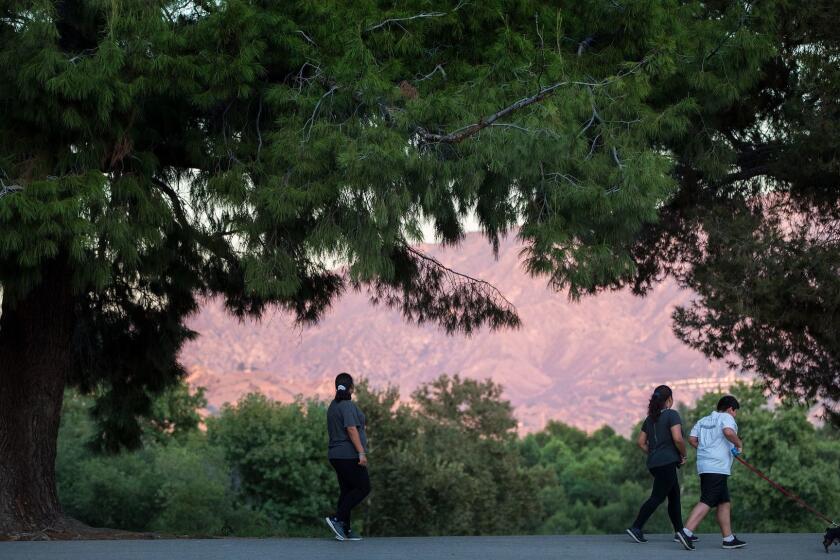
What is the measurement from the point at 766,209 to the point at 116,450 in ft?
38.0

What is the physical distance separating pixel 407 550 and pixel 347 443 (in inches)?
47.2

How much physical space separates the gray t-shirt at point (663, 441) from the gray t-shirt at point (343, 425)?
114 inches

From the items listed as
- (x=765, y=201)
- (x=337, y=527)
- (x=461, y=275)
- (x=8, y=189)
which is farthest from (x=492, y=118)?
(x=765, y=201)

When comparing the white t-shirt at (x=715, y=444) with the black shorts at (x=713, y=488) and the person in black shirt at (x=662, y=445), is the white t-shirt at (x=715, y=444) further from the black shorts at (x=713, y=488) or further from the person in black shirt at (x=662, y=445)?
the person in black shirt at (x=662, y=445)

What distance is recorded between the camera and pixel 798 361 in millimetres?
17016

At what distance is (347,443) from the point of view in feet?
38.5

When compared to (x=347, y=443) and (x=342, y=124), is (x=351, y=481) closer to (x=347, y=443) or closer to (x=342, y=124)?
(x=347, y=443)

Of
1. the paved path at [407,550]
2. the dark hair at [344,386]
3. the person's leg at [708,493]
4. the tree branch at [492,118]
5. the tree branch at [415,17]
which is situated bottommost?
the paved path at [407,550]

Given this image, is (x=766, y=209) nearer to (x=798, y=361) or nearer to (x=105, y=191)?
(x=798, y=361)

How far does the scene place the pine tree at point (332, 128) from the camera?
471 inches

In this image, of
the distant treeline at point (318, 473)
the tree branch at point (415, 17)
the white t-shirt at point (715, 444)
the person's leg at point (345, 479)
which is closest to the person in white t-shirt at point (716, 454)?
the white t-shirt at point (715, 444)

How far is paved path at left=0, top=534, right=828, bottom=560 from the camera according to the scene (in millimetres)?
10531

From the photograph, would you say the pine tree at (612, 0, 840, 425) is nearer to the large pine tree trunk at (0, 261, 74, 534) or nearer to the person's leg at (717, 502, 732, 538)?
the person's leg at (717, 502, 732, 538)

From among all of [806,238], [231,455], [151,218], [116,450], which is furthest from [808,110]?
[231,455]
